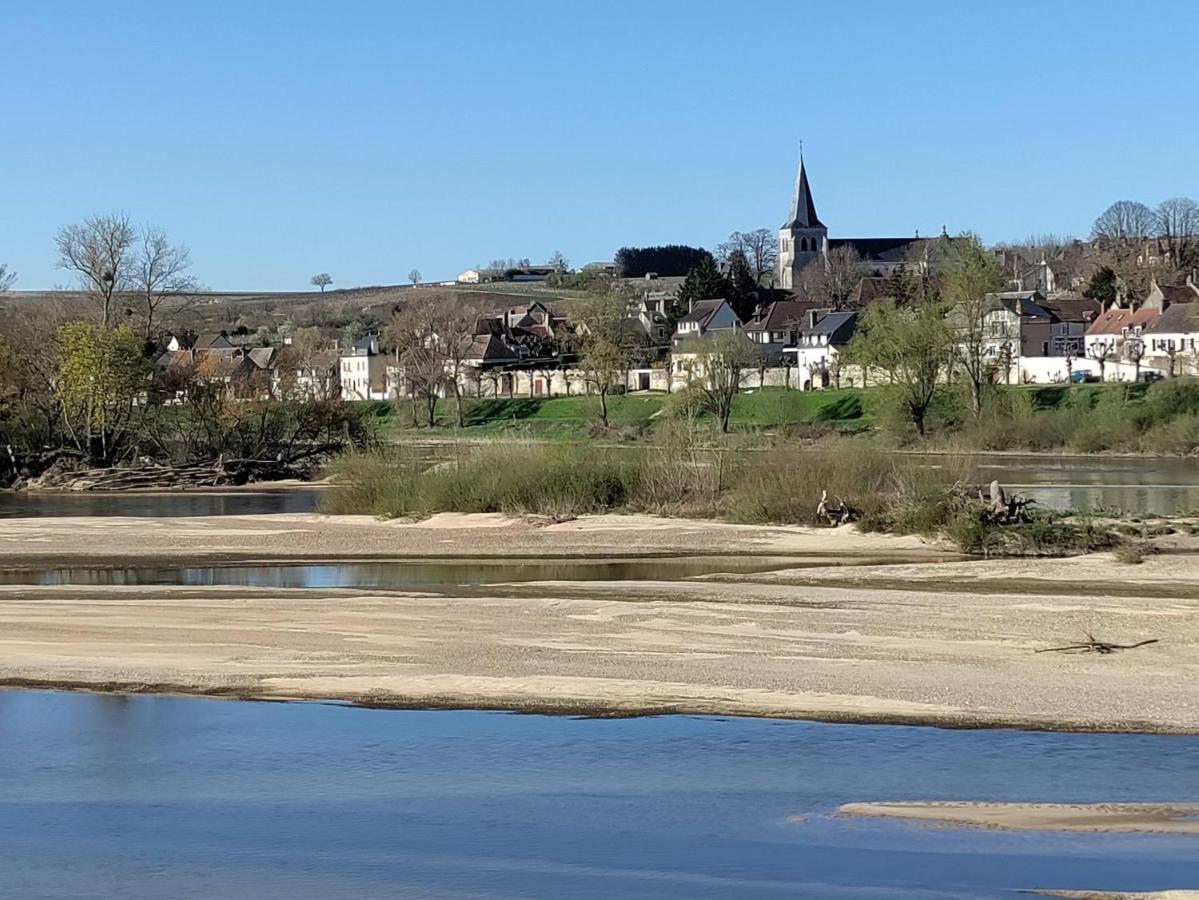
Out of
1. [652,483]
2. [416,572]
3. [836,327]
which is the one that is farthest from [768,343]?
[416,572]

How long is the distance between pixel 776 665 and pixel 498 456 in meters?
21.9

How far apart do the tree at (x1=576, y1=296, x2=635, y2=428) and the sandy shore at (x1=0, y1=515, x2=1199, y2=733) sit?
63.9m

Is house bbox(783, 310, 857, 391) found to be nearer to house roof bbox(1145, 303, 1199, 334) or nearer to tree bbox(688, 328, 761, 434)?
tree bbox(688, 328, 761, 434)

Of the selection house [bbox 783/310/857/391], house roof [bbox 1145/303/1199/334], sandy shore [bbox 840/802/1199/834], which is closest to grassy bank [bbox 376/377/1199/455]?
house [bbox 783/310/857/391]

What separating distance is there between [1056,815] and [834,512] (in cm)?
2284

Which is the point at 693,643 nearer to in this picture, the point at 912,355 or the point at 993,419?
the point at 912,355

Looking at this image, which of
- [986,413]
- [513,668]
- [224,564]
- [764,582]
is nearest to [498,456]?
[224,564]

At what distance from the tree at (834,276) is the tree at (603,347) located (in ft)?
108

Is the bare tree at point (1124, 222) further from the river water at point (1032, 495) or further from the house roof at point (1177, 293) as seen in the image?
the river water at point (1032, 495)

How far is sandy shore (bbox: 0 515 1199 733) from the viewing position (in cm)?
1866

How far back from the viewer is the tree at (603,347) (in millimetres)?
97312

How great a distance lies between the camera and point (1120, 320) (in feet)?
357

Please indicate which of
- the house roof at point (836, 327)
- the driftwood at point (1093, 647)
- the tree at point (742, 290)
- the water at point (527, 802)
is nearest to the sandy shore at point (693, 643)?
the driftwood at point (1093, 647)

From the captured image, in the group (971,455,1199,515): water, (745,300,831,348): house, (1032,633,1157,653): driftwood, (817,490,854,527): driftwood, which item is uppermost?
(745,300,831,348): house
